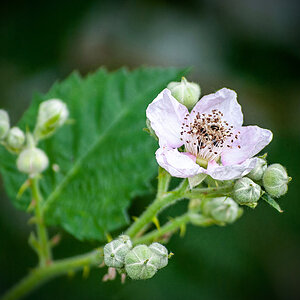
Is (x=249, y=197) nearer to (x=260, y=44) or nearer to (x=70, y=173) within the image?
(x=70, y=173)

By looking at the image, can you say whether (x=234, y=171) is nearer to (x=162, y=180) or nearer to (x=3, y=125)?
(x=162, y=180)

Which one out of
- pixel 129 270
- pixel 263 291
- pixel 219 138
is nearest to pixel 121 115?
pixel 219 138

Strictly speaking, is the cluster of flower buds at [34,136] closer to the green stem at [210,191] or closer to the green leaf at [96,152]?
the green leaf at [96,152]

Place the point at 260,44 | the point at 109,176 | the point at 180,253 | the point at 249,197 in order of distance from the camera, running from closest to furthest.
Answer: the point at 249,197
the point at 109,176
the point at 180,253
the point at 260,44

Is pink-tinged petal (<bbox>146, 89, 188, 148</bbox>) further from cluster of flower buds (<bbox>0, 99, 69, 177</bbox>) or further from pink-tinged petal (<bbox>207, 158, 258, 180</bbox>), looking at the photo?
cluster of flower buds (<bbox>0, 99, 69, 177</bbox>)

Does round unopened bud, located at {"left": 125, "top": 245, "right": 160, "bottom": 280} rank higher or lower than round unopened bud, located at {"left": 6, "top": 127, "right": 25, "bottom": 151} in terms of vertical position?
lower

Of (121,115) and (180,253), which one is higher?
(121,115)

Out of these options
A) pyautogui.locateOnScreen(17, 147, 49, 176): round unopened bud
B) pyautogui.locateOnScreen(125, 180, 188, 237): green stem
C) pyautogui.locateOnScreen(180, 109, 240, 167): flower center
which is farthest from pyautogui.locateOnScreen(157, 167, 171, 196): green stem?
pyautogui.locateOnScreen(17, 147, 49, 176): round unopened bud
